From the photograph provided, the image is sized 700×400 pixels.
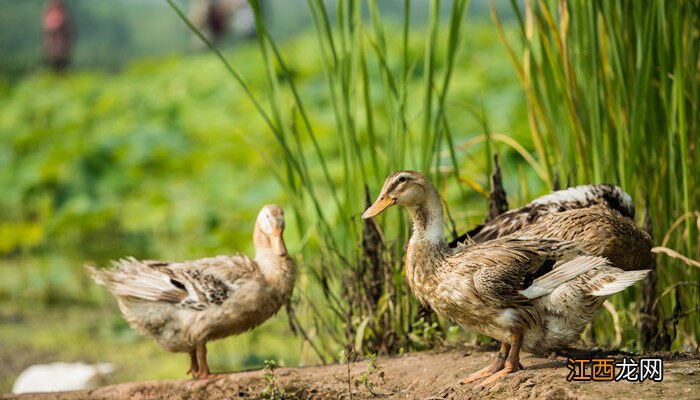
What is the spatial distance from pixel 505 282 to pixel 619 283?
1.27ft

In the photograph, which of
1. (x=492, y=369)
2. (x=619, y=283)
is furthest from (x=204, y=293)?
(x=619, y=283)

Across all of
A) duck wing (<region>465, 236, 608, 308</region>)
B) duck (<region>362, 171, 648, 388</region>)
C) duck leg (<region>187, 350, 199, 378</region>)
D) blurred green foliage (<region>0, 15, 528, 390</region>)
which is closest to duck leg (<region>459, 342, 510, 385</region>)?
duck (<region>362, 171, 648, 388</region>)

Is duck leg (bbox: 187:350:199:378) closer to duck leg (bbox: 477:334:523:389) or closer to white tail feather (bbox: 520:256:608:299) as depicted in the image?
duck leg (bbox: 477:334:523:389)

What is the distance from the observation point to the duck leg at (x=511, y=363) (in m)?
3.60

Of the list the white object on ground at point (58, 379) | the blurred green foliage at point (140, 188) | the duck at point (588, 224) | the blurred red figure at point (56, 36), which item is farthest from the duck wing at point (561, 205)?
the blurred red figure at point (56, 36)

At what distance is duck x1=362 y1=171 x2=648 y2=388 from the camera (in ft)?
11.8

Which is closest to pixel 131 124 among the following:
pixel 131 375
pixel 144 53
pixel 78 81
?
pixel 78 81

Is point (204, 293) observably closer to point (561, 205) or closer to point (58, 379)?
point (561, 205)

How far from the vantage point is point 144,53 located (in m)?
21.4

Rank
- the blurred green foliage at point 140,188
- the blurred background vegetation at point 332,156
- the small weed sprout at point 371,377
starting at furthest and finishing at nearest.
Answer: the blurred green foliage at point 140,188, the blurred background vegetation at point 332,156, the small weed sprout at point 371,377

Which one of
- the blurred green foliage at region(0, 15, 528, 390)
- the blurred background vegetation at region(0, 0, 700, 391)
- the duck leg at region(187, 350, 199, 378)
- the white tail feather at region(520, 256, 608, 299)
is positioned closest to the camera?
the white tail feather at region(520, 256, 608, 299)

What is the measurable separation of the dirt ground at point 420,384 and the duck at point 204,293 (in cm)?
18

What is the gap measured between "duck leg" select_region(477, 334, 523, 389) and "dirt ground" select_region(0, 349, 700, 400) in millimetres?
38

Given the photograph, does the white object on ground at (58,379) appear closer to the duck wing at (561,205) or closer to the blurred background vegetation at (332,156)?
the blurred background vegetation at (332,156)
